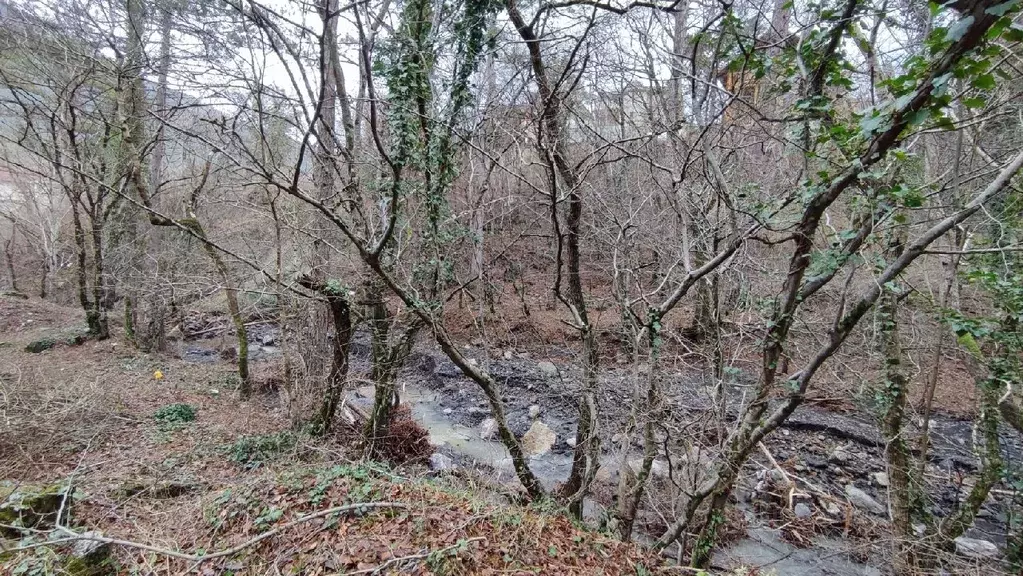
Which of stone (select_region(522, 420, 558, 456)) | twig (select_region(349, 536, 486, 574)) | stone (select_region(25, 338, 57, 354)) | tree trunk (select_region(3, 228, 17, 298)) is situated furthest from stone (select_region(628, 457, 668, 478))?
tree trunk (select_region(3, 228, 17, 298))

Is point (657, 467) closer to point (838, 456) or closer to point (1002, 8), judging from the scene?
point (838, 456)

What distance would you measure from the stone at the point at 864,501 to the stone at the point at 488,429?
16.5 feet

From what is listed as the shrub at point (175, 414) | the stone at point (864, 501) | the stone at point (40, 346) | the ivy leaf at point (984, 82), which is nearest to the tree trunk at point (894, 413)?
the stone at point (864, 501)

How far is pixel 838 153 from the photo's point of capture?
9.04 ft

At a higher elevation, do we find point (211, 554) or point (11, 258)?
point (11, 258)

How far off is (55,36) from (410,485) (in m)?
8.57

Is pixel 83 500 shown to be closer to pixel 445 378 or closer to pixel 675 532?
pixel 675 532

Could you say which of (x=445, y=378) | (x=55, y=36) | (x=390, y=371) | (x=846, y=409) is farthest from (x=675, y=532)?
(x=55, y=36)

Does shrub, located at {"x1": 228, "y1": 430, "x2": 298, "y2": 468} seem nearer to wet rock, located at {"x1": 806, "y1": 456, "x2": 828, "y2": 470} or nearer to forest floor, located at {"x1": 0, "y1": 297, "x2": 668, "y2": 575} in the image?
forest floor, located at {"x1": 0, "y1": 297, "x2": 668, "y2": 575}

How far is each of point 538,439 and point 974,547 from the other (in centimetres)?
514

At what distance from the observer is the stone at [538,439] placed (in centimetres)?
698

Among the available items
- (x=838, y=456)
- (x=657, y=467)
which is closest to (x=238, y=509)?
(x=657, y=467)

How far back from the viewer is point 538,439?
7.27 meters

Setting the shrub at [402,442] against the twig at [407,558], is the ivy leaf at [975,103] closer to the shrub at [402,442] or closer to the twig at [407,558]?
the twig at [407,558]
